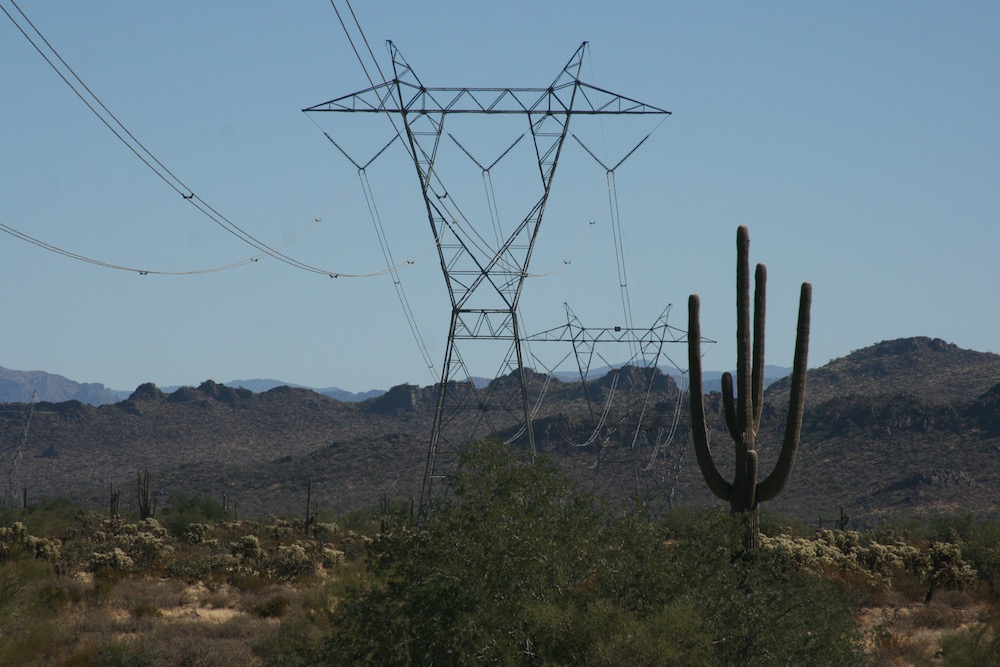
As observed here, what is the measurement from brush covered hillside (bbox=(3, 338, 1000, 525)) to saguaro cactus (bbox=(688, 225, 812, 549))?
71.6 ft

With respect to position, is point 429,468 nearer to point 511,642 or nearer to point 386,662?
point 386,662

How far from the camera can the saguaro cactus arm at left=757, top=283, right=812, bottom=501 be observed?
2075 cm

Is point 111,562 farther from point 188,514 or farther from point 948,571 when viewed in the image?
point 948,571

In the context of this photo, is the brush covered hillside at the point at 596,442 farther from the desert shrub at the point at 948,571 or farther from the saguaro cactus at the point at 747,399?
the saguaro cactus at the point at 747,399

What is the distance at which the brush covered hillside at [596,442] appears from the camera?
8112 centimetres

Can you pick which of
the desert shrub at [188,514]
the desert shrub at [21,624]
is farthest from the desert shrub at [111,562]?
the desert shrub at [188,514]

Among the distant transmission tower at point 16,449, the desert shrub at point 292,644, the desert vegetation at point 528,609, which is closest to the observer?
the desert vegetation at point 528,609

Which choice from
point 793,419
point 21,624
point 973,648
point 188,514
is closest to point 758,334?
point 793,419

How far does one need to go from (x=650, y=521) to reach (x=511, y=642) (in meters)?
4.38

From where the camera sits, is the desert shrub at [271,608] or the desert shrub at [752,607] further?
the desert shrub at [271,608]

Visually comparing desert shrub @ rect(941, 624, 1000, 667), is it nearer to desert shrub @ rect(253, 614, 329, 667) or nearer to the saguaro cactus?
the saguaro cactus

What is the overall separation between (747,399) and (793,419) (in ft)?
3.30

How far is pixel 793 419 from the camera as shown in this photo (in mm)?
21344

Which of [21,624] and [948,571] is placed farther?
[948,571]
